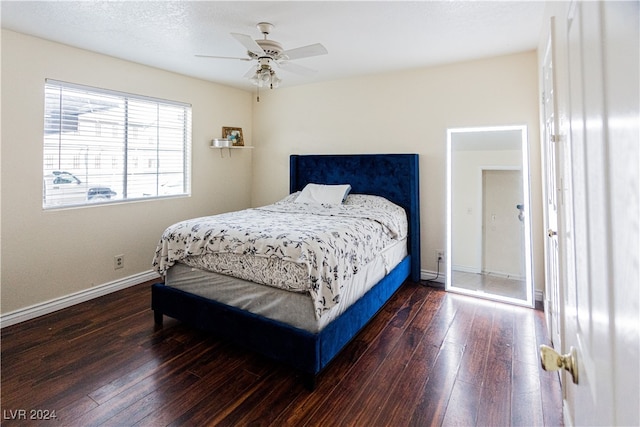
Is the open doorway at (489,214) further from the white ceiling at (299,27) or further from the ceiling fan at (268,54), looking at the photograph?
the ceiling fan at (268,54)

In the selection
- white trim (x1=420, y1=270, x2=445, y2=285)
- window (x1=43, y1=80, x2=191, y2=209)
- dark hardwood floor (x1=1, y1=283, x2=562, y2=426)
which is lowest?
dark hardwood floor (x1=1, y1=283, x2=562, y2=426)

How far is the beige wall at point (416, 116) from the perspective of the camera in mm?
3256

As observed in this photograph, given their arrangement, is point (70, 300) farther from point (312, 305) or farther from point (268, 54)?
point (268, 54)

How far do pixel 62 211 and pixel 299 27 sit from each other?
2.78 meters

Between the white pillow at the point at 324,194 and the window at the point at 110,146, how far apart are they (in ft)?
5.17

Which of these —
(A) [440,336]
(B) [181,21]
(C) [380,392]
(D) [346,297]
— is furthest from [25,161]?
(A) [440,336]

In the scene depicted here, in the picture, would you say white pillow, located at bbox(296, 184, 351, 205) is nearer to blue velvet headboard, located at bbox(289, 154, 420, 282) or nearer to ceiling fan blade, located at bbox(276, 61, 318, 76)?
blue velvet headboard, located at bbox(289, 154, 420, 282)

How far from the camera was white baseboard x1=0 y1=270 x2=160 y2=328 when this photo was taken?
279 centimetres

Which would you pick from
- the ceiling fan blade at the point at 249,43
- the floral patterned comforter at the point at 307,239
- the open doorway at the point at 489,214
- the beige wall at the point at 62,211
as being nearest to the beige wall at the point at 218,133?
the beige wall at the point at 62,211

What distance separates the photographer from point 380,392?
1927 mm

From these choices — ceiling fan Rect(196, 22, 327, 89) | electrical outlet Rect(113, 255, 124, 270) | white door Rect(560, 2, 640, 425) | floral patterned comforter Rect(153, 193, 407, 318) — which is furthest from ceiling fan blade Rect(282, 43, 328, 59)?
electrical outlet Rect(113, 255, 124, 270)

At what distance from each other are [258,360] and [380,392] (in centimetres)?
86

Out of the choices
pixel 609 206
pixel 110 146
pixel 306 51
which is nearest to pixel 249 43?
pixel 306 51

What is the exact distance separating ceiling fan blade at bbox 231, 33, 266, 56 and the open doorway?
87.3 inches
